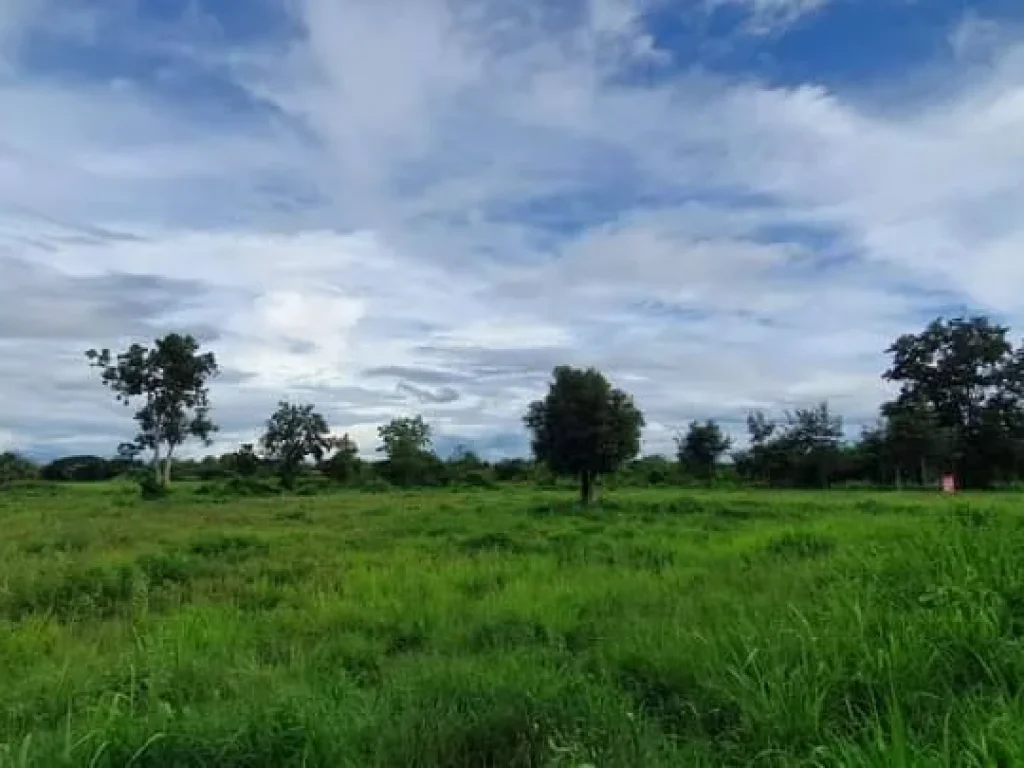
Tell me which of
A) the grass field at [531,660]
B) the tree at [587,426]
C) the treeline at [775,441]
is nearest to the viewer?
the grass field at [531,660]

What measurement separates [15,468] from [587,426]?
5782 cm

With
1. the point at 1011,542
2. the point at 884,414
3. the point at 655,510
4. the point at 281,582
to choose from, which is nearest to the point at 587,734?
the point at 1011,542

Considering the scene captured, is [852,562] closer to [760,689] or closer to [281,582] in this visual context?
[760,689]

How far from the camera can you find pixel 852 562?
29.2 feet

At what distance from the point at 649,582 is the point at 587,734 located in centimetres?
587

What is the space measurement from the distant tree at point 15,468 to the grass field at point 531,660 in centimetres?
6262

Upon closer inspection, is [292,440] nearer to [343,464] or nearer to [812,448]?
[343,464]

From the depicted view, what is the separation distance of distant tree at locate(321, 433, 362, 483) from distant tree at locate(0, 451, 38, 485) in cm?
2371

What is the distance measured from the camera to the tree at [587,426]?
2891 centimetres

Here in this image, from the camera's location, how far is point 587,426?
28875 millimetres

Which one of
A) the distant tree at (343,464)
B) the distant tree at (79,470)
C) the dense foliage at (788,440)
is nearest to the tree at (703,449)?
the dense foliage at (788,440)

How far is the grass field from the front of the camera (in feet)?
14.0

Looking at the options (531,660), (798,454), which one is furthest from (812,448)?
(531,660)

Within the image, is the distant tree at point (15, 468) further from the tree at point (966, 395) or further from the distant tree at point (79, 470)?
the tree at point (966, 395)
